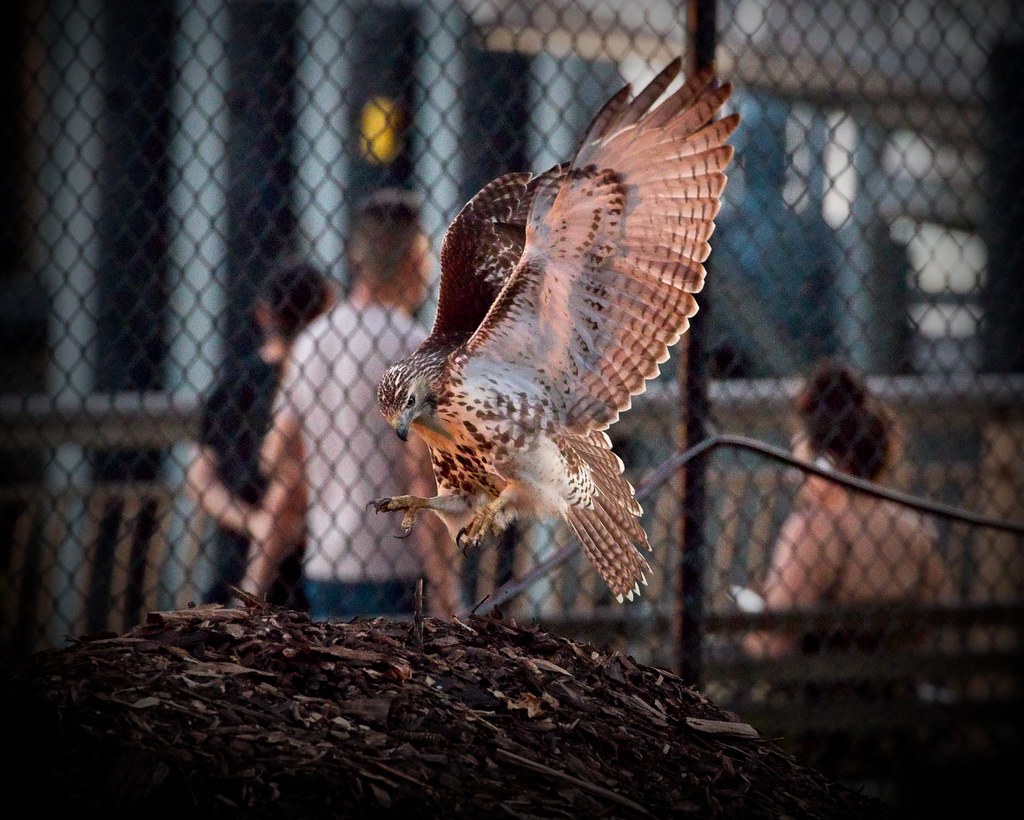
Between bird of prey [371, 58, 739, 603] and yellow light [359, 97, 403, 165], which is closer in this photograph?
bird of prey [371, 58, 739, 603]

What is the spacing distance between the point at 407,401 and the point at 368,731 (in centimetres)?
85

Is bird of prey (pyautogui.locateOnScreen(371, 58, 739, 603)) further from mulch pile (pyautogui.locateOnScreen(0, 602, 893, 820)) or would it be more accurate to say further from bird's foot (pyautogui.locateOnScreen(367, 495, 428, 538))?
mulch pile (pyautogui.locateOnScreen(0, 602, 893, 820))

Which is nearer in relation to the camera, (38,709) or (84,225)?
(38,709)

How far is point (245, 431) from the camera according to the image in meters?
4.34

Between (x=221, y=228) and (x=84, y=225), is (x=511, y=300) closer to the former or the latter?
(x=221, y=228)

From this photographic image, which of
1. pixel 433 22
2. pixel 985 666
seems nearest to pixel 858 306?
pixel 985 666

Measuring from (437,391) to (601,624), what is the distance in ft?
6.54

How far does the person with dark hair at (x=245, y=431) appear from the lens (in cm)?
429

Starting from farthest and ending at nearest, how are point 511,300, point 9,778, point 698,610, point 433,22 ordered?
point 433,22
point 698,610
point 511,300
point 9,778

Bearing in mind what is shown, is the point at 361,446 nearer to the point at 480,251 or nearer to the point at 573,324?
the point at 480,251

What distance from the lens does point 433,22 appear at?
597 centimetres

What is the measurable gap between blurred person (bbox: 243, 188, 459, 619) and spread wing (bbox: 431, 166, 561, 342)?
987 millimetres

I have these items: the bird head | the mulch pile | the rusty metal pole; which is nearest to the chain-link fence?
the rusty metal pole

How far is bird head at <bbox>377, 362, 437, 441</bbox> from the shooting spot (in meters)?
2.62
